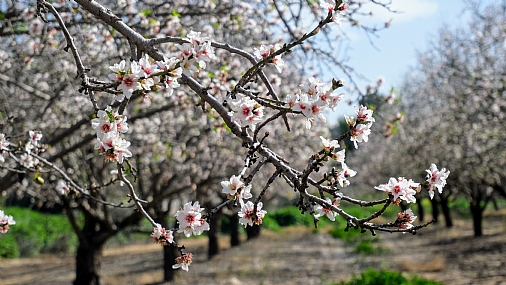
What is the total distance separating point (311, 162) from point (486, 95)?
30.0 ft

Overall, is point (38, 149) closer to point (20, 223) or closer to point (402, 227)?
point (402, 227)

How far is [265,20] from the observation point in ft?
20.7

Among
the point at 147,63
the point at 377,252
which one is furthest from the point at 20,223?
the point at 147,63

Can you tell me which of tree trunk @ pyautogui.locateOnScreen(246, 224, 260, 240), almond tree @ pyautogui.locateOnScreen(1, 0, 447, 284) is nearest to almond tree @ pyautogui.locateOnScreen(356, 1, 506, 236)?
almond tree @ pyautogui.locateOnScreen(1, 0, 447, 284)

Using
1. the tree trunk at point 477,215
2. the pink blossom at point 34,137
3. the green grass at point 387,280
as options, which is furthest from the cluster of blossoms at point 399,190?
the tree trunk at point 477,215

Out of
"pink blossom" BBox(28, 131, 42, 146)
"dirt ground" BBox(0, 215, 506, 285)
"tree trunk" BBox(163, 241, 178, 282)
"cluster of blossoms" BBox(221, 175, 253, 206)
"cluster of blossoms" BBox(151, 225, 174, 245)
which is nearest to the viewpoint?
"cluster of blossoms" BBox(221, 175, 253, 206)

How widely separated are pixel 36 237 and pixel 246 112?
20.0 metres

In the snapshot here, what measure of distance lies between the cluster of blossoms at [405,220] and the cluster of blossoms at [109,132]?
1206 millimetres

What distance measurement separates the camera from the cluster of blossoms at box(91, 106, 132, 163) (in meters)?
2.05

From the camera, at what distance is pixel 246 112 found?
6.88 ft

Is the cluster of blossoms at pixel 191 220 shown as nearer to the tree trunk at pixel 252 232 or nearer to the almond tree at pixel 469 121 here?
the almond tree at pixel 469 121

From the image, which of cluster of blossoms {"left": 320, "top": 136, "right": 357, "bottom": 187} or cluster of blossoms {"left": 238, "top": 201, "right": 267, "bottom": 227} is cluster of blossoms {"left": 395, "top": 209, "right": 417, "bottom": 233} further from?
cluster of blossoms {"left": 238, "top": 201, "right": 267, "bottom": 227}

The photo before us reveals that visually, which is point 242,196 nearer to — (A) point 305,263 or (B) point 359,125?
(B) point 359,125

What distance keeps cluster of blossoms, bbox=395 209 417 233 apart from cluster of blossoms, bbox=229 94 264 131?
2.41 ft
